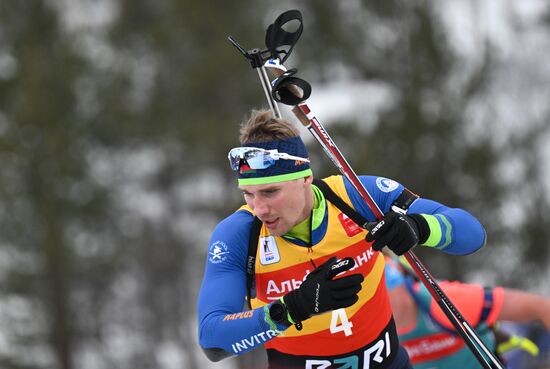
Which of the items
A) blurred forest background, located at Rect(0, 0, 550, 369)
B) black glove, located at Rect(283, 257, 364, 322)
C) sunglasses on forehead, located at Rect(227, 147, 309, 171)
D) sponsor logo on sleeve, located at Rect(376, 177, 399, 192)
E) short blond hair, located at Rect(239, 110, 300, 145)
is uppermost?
blurred forest background, located at Rect(0, 0, 550, 369)

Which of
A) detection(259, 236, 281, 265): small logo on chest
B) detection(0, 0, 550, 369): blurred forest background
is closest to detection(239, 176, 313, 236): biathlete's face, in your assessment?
detection(259, 236, 281, 265): small logo on chest

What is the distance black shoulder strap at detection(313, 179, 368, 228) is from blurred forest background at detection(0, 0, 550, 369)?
12.4 m

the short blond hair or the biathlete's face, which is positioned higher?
the short blond hair

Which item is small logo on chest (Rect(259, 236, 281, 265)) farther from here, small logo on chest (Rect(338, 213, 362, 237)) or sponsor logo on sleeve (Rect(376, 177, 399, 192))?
sponsor logo on sleeve (Rect(376, 177, 399, 192))

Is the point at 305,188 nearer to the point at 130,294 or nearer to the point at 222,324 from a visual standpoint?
the point at 222,324

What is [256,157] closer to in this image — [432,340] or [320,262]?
[320,262]

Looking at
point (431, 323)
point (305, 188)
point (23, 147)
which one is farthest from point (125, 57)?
point (305, 188)

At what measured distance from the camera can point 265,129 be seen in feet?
12.3

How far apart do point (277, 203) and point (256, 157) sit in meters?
0.22

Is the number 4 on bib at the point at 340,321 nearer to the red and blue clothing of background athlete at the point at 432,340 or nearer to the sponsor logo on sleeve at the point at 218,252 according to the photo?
the sponsor logo on sleeve at the point at 218,252

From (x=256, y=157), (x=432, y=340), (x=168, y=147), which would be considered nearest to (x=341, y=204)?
(x=256, y=157)

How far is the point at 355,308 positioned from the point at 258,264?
1.63 feet

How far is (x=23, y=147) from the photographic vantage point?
17547 millimetres

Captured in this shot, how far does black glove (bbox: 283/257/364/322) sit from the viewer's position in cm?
323
